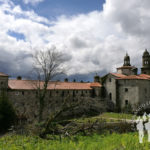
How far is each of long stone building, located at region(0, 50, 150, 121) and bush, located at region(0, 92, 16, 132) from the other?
759 centimetres

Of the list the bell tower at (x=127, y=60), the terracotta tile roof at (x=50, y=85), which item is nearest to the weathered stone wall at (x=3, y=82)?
the terracotta tile roof at (x=50, y=85)

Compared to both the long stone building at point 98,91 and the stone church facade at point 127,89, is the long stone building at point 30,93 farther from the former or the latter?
the stone church facade at point 127,89

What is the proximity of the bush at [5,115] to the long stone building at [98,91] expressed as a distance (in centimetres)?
759

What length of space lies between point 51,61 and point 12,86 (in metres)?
9.95

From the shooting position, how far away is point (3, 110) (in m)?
20.5

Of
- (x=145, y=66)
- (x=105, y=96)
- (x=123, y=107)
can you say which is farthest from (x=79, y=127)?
(x=145, y=66)

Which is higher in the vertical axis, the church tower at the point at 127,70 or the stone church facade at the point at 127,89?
the church tower at the point at 127,70

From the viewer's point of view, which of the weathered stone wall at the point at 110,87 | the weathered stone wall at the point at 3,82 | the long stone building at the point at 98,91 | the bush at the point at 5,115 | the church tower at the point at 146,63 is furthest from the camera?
the church tower at the point at 146,63

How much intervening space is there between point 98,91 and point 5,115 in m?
24.2

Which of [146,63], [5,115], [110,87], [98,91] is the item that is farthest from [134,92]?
[5,115]

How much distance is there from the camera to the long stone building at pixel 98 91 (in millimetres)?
29703

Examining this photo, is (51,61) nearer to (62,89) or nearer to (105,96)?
(62,89)

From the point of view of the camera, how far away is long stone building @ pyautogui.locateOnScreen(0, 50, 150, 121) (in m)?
29.7

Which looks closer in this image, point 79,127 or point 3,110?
point 79,127
